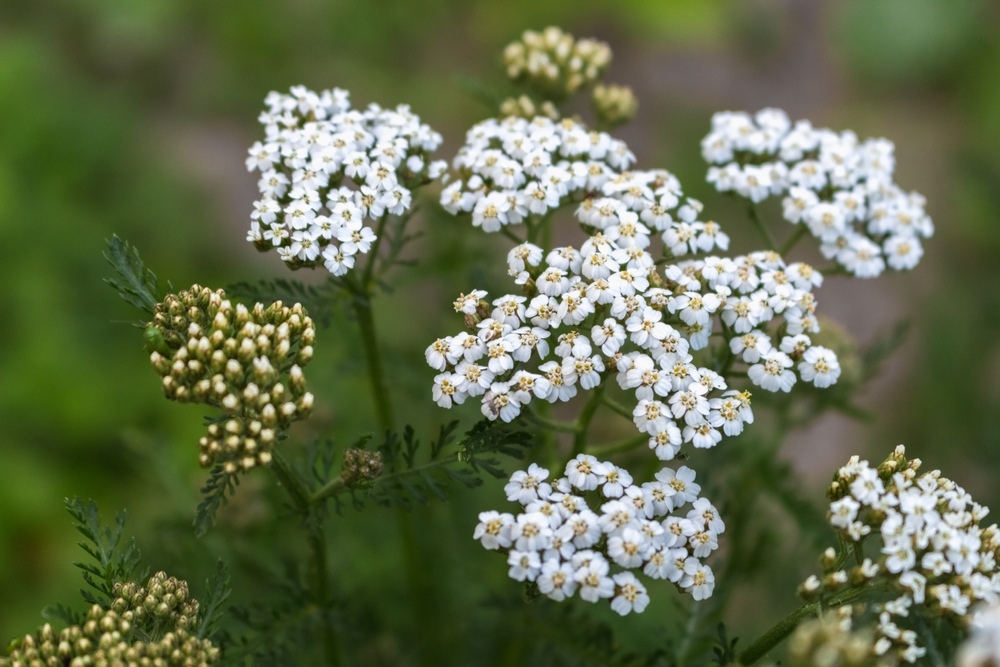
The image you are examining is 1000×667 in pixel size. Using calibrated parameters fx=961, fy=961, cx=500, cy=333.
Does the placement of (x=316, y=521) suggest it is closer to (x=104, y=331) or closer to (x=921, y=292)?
(x=104, y=331)

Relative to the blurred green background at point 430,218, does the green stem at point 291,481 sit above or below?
below

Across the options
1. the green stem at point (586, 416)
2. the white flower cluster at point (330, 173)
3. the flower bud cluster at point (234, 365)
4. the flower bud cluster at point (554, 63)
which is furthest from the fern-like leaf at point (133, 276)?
the flower bud cluster at point (554, 63)

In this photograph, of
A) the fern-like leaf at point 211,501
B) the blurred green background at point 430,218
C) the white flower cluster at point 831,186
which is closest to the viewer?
the fern-like leaf at point 211,501

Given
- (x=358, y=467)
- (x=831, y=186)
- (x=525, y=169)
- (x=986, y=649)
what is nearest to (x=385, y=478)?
(x=358, y=467)

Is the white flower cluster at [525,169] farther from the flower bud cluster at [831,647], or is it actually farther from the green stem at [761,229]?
the flower bud cluster at [831,647]

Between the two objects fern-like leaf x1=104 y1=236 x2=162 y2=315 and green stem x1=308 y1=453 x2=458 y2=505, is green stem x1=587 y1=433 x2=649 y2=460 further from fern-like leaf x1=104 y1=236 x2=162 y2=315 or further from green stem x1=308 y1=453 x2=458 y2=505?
fern-like leaf x1=104 y1=236 x2=162 y2=315

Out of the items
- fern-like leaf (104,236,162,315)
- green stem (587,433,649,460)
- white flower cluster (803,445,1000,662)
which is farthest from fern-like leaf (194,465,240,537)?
white flower cluster (803,445,1000,662)

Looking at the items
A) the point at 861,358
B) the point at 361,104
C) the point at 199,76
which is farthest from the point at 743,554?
the point at 199,76
